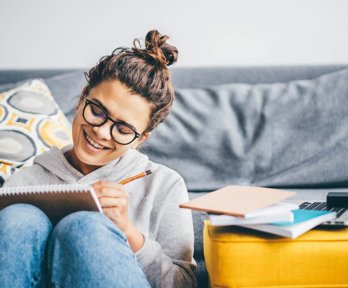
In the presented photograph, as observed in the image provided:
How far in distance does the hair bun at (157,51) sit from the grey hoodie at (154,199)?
0.25 metres

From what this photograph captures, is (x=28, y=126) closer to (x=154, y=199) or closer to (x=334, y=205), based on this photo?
(x=154, y=199)

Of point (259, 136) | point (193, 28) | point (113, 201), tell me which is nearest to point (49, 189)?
point (113, 201)

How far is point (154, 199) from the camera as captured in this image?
3.95 feet

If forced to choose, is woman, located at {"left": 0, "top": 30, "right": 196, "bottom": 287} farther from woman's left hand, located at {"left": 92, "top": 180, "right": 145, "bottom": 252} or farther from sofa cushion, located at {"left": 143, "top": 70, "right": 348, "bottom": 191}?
sofa cushion, located at {"left": 143, "top": 70, "right": 348, "bottom": 191}

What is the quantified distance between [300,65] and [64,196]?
4.06ft

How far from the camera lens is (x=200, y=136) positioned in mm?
1654

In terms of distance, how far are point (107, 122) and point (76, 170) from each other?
0.17 metres

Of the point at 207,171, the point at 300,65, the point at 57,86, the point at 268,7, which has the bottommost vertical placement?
the point at 207,171

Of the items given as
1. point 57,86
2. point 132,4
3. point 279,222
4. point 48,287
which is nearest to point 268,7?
point 132,4

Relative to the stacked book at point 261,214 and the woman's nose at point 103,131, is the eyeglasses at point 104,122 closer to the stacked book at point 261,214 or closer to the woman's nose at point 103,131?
the woman's nose at point 103,131

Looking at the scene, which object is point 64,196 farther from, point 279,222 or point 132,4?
point 132,4

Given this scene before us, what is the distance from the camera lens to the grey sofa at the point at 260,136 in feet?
5.30

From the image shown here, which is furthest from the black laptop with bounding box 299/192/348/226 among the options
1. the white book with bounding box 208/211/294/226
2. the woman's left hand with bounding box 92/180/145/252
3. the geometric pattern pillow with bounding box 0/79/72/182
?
the geometric pattern pillow with bounding box 0/79/72/182

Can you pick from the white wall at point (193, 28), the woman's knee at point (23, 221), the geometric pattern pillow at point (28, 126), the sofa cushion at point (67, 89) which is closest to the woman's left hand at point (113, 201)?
the woman's knee at point (23, 221)
